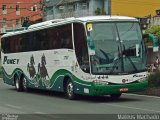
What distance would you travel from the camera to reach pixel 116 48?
2097 centimetres

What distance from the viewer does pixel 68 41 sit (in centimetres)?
2247

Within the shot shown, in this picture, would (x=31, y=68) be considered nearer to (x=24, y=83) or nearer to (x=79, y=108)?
(x=24, y=83)

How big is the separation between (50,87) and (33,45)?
2945 millimetres

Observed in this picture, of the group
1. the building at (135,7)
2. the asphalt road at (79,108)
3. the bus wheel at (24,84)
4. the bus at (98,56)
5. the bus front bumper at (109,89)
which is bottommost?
the bus wheel at (24,84)

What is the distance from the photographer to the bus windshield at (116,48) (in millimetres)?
20719

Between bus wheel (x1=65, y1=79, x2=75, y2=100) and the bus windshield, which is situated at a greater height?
the bus windshield

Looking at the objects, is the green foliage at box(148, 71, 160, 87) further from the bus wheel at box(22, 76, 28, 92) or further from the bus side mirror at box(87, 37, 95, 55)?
the bus wheel at box(22, 76, 28, 92)

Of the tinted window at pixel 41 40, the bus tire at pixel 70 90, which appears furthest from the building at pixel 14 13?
the bus tire at pixel 70 90

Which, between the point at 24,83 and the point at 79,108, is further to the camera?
the point at 24,83

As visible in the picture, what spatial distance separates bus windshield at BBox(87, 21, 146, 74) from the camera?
20.7 m

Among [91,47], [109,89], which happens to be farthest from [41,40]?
[109,89]

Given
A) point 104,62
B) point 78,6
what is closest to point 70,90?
point 104,62

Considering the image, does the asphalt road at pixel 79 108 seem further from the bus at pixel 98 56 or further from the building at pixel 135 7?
the building at pixel 135 7

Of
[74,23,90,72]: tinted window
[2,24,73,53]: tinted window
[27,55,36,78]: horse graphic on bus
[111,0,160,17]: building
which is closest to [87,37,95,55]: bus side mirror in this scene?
[74,23,90,72]: tinted window
